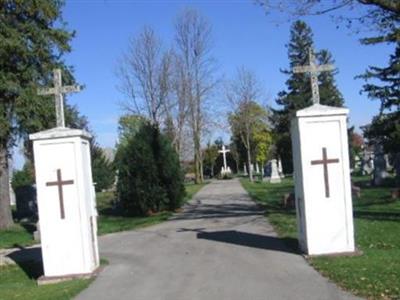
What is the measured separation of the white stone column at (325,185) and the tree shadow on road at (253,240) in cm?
83

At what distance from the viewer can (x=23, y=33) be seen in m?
24.9

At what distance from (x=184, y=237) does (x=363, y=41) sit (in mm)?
18930

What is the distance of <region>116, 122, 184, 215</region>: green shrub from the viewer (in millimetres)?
27109

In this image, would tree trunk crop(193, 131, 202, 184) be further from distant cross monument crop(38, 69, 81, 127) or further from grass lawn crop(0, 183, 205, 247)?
distant cross monument crop(38, 69, 81, 127)

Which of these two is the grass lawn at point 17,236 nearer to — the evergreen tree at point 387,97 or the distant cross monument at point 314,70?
the distant cross monument at point 314,70

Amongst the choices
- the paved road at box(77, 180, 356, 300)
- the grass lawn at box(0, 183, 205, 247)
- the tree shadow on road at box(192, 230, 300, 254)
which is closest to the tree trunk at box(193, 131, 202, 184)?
the grass lawn at box(0, 183, 205, 247)

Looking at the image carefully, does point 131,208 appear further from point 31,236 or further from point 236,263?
point 236,263

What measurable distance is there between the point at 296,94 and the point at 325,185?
67.9m

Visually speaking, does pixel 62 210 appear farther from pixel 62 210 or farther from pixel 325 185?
pixel 325 185

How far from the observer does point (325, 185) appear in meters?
12.4

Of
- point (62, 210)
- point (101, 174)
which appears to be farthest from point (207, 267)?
point (101, 174)

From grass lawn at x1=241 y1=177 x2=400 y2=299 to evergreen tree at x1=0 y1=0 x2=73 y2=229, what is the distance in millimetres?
9429

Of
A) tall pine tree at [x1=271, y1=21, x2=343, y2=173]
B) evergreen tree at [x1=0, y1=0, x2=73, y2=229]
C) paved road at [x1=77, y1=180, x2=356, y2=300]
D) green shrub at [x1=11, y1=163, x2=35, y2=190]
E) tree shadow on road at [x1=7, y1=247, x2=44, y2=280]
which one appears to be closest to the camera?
paved road at [x1=77, y1=180, x2=356, y2=300]

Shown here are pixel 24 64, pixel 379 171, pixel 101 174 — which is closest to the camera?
pixel 24 64
